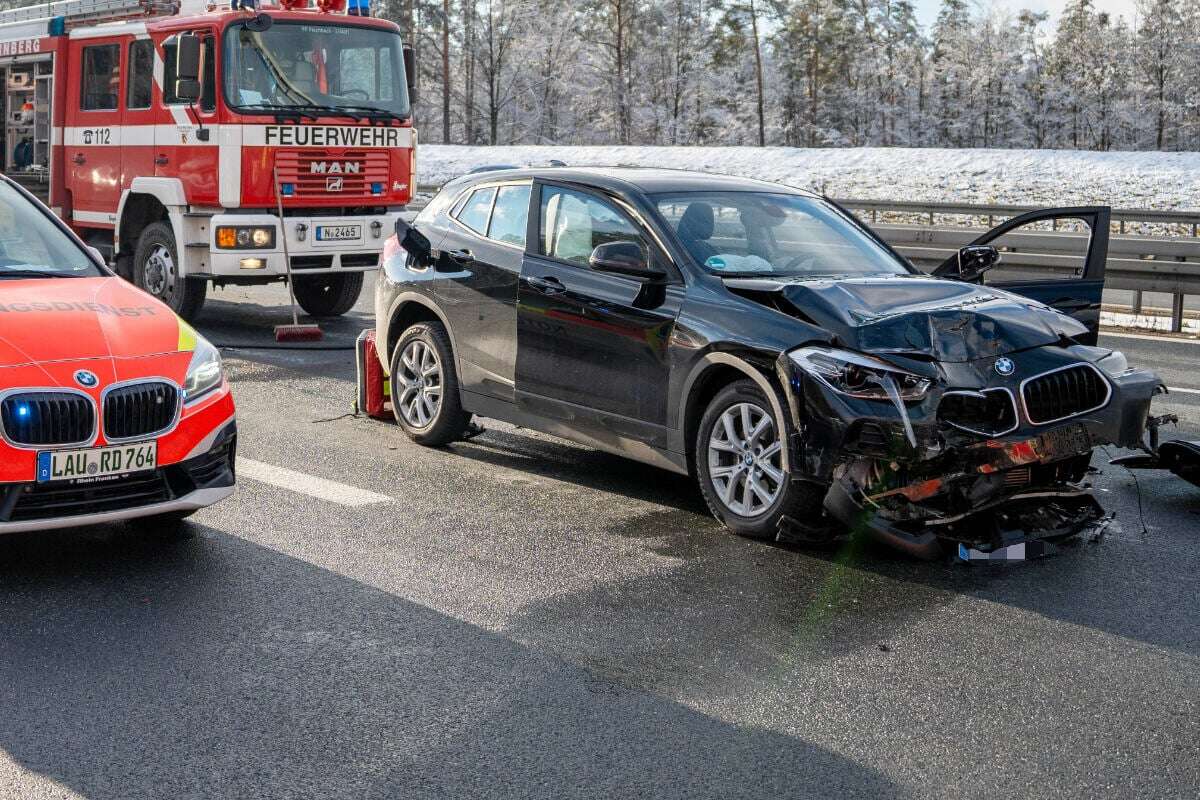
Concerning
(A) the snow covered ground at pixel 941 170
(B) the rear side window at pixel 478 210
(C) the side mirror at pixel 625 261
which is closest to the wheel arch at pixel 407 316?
(B) the rear side window at pixel 478 210

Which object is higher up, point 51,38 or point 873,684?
point 51,38

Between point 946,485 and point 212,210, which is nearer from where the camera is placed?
point 946,485

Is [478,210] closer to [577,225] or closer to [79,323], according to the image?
[577,225]

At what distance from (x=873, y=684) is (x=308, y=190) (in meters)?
9.56

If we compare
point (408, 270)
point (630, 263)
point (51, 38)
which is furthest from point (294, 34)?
point (630, 263)

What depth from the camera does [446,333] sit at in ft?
26.3

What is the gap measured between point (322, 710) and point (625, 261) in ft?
9.79

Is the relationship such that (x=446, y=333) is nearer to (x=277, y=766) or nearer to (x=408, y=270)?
(x=408, y=270)

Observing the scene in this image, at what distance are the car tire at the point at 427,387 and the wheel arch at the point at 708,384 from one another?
1.90 m

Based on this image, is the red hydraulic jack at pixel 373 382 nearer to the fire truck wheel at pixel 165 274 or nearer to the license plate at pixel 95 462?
the license plate at pixel 95 462

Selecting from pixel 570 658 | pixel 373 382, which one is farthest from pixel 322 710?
pixel 373 382

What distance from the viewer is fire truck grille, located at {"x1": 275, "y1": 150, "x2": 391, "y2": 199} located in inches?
500

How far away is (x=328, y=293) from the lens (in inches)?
575

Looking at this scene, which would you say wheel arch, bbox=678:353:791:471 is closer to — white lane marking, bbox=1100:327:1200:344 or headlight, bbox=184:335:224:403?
headlight, bbox=184:335:224:403
